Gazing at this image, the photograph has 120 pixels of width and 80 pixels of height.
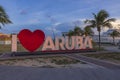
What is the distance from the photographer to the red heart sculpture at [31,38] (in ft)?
102

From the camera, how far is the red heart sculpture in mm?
31219

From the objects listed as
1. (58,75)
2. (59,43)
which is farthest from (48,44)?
(58,75)

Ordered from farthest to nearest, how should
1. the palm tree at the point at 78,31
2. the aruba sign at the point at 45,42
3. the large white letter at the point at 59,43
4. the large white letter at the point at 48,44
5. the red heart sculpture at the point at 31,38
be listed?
the palm tree at the point at 78,31 < the large white letter at the point at 59,43 < the large white letter at the point at 48,44 < the aruba sign at the point at 45,42 < the red heart sculpture at the point at 31,38

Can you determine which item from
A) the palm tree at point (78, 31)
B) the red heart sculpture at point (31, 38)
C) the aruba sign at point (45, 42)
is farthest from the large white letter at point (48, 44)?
the palm tree at point (78, 31)

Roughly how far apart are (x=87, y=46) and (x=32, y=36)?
373 inches

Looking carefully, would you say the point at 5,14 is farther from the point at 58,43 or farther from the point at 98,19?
the point at 98,19

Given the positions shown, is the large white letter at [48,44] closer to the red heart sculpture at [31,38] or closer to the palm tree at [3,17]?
the red heart sculpture at [31,38]

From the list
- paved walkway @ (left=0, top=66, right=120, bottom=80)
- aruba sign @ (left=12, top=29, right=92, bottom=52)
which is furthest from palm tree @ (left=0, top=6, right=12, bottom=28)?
paved walkway @ (left=0, top=66, right=120, bottom=80)

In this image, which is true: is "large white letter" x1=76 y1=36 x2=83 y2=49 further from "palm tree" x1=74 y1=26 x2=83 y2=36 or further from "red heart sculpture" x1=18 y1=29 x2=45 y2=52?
"palm tree" x1=74 y1=26 x2=83 y2=36

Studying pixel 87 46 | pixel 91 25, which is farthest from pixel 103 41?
pixel 87 46

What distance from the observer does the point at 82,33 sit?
232 ft

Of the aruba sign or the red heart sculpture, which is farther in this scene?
the aruba sign

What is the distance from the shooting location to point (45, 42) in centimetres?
3350

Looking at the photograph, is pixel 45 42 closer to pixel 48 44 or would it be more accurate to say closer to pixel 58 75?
pixel 48 44
